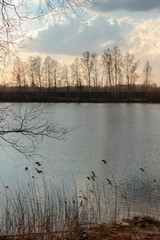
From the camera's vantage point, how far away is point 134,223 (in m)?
6.54

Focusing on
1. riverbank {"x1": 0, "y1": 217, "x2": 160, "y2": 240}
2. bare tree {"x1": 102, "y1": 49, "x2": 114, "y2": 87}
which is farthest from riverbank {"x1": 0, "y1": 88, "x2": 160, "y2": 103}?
riverbank {"x1": 0, "y1": 217, "x2": 160, "y2": 240}

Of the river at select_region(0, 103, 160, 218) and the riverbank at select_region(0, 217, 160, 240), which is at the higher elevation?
the riverbank at select_region(0, 217, 160, 240)

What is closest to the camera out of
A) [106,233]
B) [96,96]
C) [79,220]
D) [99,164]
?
[106,233]

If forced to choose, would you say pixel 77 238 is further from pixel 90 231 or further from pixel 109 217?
pixel 109 217

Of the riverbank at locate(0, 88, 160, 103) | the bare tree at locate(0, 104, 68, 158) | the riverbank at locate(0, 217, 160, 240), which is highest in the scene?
the riverbank at locate(0, 88, 160, 103)

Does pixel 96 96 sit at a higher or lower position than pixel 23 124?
higher

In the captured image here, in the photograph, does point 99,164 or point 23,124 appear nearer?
point 23,124

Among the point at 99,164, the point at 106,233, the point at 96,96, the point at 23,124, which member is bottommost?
the point at 99,164

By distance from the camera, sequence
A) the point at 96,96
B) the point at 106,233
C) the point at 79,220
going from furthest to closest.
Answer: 1. the point at 96,96
2. the point at 79,220
3. the point at 106,233

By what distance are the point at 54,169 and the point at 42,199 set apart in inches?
141

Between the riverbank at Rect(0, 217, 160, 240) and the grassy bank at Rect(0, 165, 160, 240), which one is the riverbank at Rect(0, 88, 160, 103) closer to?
the grassy bank at Rect(0, 165, 160, 240)

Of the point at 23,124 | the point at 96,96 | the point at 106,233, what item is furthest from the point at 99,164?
the point at 96,96

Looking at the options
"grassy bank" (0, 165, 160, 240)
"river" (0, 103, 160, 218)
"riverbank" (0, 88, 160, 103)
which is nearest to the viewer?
"grassy bank" (0, 165, 160, 240)

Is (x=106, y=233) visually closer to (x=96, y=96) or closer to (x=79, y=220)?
(x=79, y=220)
